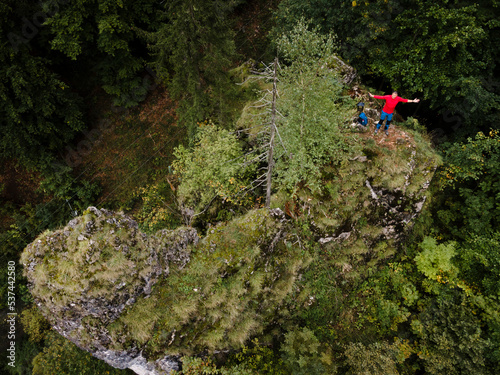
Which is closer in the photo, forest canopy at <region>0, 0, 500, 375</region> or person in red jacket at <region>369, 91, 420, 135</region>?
person in red jacket at <region>369, 91, 420, 135</region>

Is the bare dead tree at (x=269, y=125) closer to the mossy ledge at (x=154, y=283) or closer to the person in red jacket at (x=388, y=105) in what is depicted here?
the mossy ledge at (x=154, y=283)

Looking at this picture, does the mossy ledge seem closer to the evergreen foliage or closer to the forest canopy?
the forest canopy


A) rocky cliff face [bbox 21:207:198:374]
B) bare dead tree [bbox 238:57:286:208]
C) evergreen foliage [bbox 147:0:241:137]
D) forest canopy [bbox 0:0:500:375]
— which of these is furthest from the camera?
evergreen foliage [bbox 147:0:241:137]

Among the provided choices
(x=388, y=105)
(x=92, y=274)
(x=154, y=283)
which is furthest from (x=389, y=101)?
(x=92, y=274)

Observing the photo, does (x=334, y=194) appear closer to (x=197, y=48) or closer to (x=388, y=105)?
(x=388, y=105)

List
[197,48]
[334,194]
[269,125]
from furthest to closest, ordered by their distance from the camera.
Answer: [197,48]
[334,194]
[269,125]

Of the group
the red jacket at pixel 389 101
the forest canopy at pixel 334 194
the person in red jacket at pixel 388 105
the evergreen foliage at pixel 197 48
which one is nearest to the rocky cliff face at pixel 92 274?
the forest canopy at pixel 334 194

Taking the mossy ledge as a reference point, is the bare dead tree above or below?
above

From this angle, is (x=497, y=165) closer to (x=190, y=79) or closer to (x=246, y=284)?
(x=246, y=284)

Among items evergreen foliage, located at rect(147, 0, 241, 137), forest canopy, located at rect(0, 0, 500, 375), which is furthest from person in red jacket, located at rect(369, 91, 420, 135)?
evergreen foliage, located at rect(147, 0, 241, 137)
